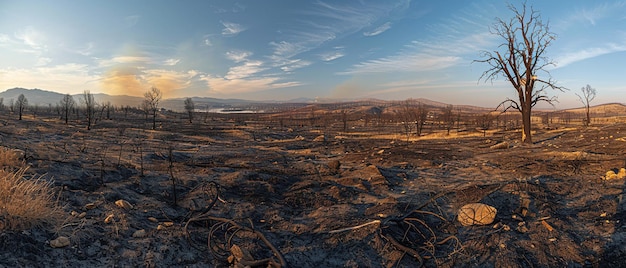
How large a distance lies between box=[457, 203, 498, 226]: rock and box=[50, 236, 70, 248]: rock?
635cm

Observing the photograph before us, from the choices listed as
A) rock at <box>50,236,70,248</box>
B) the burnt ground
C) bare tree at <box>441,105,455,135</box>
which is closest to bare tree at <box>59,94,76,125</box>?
the burnt ground

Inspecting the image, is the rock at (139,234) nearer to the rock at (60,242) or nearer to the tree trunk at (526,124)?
the rock at (60,242)

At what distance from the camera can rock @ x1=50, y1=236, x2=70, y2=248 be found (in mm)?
3631

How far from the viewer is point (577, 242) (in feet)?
16.4

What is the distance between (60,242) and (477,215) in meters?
6.64

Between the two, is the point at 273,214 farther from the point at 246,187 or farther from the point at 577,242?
the point at 577,242

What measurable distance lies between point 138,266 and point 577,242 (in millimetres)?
6706

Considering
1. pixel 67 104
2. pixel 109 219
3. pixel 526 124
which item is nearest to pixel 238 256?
pixel 109 219

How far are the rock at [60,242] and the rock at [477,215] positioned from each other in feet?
20.8

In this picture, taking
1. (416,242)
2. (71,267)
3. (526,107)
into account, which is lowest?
(416,242)

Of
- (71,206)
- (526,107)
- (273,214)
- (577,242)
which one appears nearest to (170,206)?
(71,206)

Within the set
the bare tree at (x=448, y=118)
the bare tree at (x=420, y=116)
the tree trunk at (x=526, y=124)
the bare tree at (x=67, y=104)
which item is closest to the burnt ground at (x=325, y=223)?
the tree trunk at (x=526, y=124)

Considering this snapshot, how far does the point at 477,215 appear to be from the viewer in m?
5.81

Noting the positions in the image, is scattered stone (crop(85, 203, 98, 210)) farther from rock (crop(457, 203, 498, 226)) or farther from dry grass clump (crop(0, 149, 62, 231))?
rock (crop(457, 203, 498, 226))
